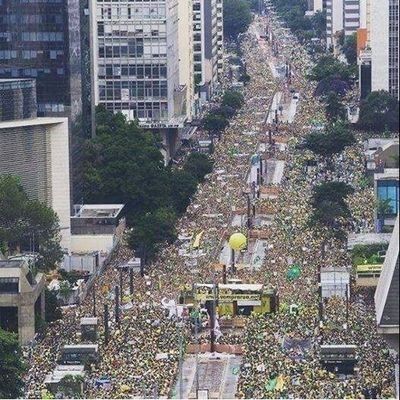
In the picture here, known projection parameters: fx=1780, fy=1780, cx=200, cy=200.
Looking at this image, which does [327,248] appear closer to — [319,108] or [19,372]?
[19,372]

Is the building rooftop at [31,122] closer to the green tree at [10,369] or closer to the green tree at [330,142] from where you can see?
the green tree at [10,369]

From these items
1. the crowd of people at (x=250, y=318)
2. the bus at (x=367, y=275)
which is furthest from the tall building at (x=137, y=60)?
the bus at (x=367, y=275)

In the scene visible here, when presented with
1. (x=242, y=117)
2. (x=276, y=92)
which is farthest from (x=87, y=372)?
(x=276, y=92)

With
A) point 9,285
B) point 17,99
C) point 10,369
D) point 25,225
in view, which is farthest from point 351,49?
point 10,369

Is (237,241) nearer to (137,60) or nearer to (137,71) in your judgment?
(137,71)

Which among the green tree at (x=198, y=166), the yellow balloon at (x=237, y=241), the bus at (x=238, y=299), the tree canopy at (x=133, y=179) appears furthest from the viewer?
the green tree at (x=198, y=166)

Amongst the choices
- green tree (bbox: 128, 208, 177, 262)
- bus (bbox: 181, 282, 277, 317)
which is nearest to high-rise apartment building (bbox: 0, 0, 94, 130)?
green tree (bbox: 128, 208, 177, 262)

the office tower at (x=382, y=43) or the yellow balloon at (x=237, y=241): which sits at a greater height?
the office tower at (x=382, y=43)
